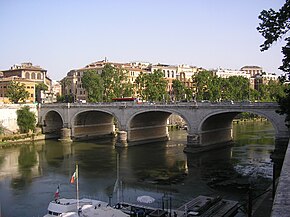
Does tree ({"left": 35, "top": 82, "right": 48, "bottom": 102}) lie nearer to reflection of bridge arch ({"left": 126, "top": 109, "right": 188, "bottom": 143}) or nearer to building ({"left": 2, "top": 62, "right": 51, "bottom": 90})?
building ({"left": 2, "top": 62, "right": 51, "bottom": 90})

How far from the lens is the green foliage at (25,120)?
218ft

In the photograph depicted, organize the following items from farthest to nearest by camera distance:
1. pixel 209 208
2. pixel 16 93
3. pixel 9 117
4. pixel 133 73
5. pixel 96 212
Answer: pixel 133 73, pixel 16 93, pixel 9 117, pixel 209 208, pixel 96 212

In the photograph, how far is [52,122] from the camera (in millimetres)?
73188

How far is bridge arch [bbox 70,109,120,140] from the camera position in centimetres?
6569

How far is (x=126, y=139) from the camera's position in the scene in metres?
56.1

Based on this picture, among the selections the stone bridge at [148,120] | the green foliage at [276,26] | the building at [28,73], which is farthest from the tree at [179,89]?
the green foliage at [276,26]

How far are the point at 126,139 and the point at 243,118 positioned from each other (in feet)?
167

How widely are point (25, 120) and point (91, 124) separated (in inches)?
473

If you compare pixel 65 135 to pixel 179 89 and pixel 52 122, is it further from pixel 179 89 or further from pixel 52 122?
pixel 179 89

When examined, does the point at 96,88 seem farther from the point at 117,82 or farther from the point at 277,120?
the point at 277,120

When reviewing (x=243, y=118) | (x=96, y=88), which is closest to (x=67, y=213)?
(x=96, y=88)

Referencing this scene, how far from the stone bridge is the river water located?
2.57 m

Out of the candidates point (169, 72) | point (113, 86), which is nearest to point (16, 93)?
point (113, 86)

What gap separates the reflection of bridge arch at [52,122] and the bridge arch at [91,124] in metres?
5.15
